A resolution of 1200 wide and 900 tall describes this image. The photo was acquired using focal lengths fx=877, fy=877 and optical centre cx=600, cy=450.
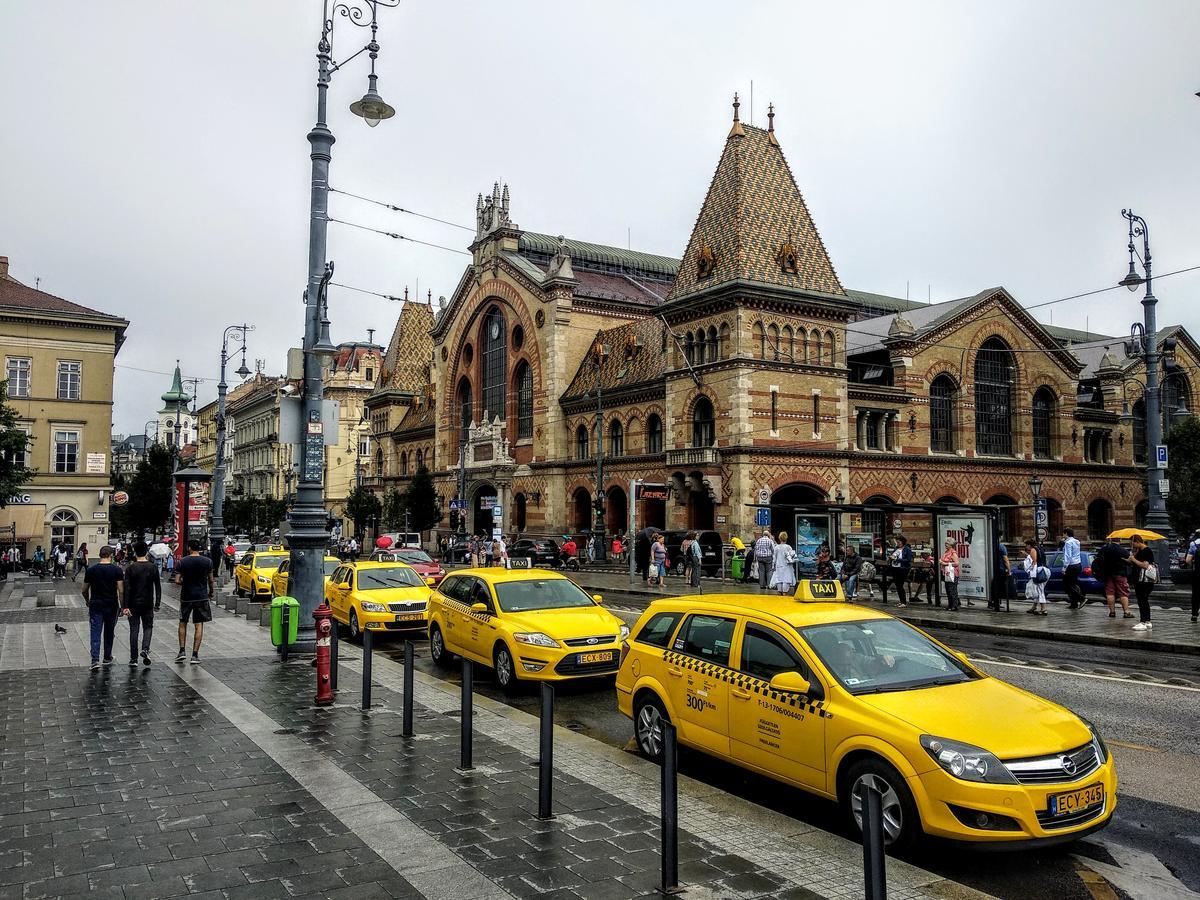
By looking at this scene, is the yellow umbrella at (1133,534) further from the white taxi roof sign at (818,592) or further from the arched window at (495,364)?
the arched window at (495,364)

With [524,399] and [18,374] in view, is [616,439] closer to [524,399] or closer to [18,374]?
[524,399]

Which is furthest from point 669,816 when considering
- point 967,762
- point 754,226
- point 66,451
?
point 66,451

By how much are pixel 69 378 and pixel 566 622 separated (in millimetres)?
46002

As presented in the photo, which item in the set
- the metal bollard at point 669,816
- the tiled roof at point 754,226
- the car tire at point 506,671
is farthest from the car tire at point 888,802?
the tiled roof at point 754,226

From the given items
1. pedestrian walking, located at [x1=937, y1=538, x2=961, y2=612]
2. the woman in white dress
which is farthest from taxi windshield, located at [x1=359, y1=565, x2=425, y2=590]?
pedestrian walking, located at [x1=937, y1=538, x2=961, y2=612]

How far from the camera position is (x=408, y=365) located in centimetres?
7262

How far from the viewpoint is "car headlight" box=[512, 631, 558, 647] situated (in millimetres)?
11281

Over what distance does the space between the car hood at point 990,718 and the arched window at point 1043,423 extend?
147ft

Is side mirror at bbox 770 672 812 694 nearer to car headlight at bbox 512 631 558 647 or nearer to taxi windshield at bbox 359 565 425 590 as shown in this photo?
car headlight at bbox 512 631 558 647

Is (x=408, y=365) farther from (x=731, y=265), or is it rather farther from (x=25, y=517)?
(x=731, y=265)

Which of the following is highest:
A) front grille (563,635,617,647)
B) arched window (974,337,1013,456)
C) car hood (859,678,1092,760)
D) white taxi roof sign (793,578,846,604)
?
arched window (974,337,1013,456)

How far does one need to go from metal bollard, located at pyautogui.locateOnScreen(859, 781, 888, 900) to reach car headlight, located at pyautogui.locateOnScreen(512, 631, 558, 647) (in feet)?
24.4

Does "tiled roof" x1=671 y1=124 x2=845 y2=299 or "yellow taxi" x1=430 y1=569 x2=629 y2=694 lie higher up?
"tiled roof" x1=671 y1=124 x2=845 y2=299

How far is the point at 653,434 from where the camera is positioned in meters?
41.6
